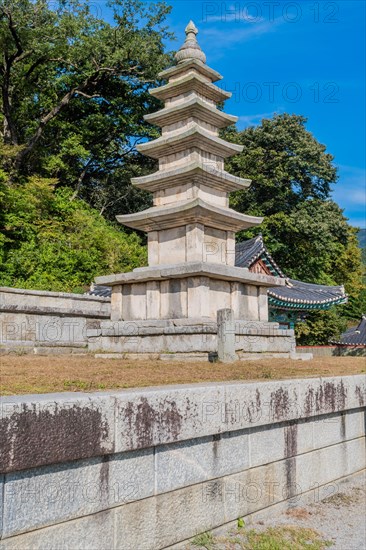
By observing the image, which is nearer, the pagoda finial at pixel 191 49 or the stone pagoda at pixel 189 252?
the stone pagoda at pixel 189 252

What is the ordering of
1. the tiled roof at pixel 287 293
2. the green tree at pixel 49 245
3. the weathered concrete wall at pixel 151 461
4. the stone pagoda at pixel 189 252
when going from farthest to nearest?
the tiled roof at pixel 287 293, the green tree at pixel 49 245, the stone pagoda at pixel 189 252, the weathered concrete wall at pixel 151 461

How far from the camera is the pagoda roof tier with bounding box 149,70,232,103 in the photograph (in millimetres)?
12203

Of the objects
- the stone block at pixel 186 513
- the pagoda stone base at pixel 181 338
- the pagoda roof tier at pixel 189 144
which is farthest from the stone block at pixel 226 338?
the pagoda roof tier at pixel 189 144

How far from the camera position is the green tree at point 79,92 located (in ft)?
80.6

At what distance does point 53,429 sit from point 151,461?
882mm

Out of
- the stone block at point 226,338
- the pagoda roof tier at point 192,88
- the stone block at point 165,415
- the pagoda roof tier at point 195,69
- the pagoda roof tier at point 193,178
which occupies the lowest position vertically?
the stone block at point 165,415

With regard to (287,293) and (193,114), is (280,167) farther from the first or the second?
(193,114)

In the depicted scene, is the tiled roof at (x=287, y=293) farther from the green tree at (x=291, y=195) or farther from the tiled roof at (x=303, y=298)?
the green tree at (x=291, y=195)

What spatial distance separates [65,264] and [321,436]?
1679 centimetres

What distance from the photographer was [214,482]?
3.62 meters

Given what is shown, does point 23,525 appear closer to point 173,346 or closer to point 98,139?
point 173,346

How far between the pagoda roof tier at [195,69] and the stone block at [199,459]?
1085 cm

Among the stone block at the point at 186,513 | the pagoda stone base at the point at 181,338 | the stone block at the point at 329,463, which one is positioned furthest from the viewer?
the pagoda stone base at the point at 181,338

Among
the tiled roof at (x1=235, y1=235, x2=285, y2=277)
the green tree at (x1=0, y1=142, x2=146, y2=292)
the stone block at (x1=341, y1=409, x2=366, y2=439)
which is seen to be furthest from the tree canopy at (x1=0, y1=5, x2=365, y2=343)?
the stone block at (x1=341, y1=409, x2=366, y2=439)
